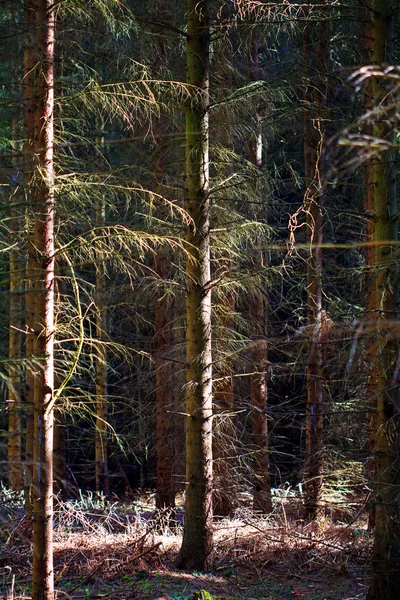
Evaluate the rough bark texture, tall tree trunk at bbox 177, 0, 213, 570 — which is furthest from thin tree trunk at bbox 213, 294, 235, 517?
the rough bark texture

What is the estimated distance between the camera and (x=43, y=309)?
22.8 ft

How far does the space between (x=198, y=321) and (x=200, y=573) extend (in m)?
3.09

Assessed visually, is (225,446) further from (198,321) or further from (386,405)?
(386,405)

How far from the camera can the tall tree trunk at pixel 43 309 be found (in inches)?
264

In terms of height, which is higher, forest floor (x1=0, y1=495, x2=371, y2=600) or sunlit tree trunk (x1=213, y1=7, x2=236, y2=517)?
sunlit tree trunk (x1=213, y1=7, x2=236, y2=517)

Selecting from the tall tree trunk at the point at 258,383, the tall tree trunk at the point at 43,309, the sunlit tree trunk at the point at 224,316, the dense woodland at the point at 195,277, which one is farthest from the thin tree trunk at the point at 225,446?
the tall tree trunk at the point at 43,309

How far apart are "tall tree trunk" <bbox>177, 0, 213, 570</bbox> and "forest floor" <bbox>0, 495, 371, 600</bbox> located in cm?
51

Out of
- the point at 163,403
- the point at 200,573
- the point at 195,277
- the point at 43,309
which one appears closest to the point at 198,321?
the point at 195,277

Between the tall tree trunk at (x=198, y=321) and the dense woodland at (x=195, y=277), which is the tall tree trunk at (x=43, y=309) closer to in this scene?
the dense woodland at (x=195, y=277)

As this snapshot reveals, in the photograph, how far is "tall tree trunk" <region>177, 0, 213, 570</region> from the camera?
845 cm

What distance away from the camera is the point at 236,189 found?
34.4 ft

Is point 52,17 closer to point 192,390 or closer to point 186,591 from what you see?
point 192,390

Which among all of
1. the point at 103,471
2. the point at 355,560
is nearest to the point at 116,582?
the point at 355,560

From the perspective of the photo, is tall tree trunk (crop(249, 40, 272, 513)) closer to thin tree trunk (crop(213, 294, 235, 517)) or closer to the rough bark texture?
thin tree trunk (crop(213, 294, 235, 517))
